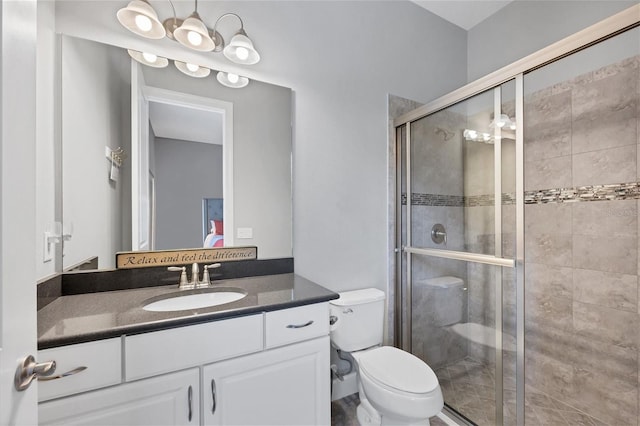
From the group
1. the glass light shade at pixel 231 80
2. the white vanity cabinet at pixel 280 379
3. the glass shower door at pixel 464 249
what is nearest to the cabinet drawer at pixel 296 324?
the white vanity cabinet at pixel 280 379

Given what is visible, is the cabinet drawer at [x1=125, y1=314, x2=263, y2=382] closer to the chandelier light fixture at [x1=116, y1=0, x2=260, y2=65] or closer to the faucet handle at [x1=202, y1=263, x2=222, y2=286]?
the faucet handle at [x1=202, y1=263, x2=222, y2=286]

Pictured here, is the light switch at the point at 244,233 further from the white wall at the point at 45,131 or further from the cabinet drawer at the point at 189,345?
the white wall at the point at 45,131

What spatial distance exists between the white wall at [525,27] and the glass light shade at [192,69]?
224 cm

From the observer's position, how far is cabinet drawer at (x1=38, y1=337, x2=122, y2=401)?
82 cm

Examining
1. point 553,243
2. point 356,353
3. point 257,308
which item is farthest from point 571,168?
point 257,308

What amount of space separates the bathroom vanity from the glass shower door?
99 cm

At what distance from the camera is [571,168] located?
1.81 m

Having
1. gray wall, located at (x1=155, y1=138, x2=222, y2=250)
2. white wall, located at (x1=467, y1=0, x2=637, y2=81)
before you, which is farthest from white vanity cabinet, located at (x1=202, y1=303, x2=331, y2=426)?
white wall, located at (x1=467, y1=0, x2=637, y2=81)

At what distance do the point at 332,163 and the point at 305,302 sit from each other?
3.27 feet

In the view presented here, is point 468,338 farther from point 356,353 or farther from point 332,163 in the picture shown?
point 332,163

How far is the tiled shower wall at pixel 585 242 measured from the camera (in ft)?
5.16

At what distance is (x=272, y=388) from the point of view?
1138mm

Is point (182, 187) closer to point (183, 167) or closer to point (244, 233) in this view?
point (183, 167)

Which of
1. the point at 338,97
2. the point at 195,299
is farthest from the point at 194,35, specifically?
the point at 195,299
